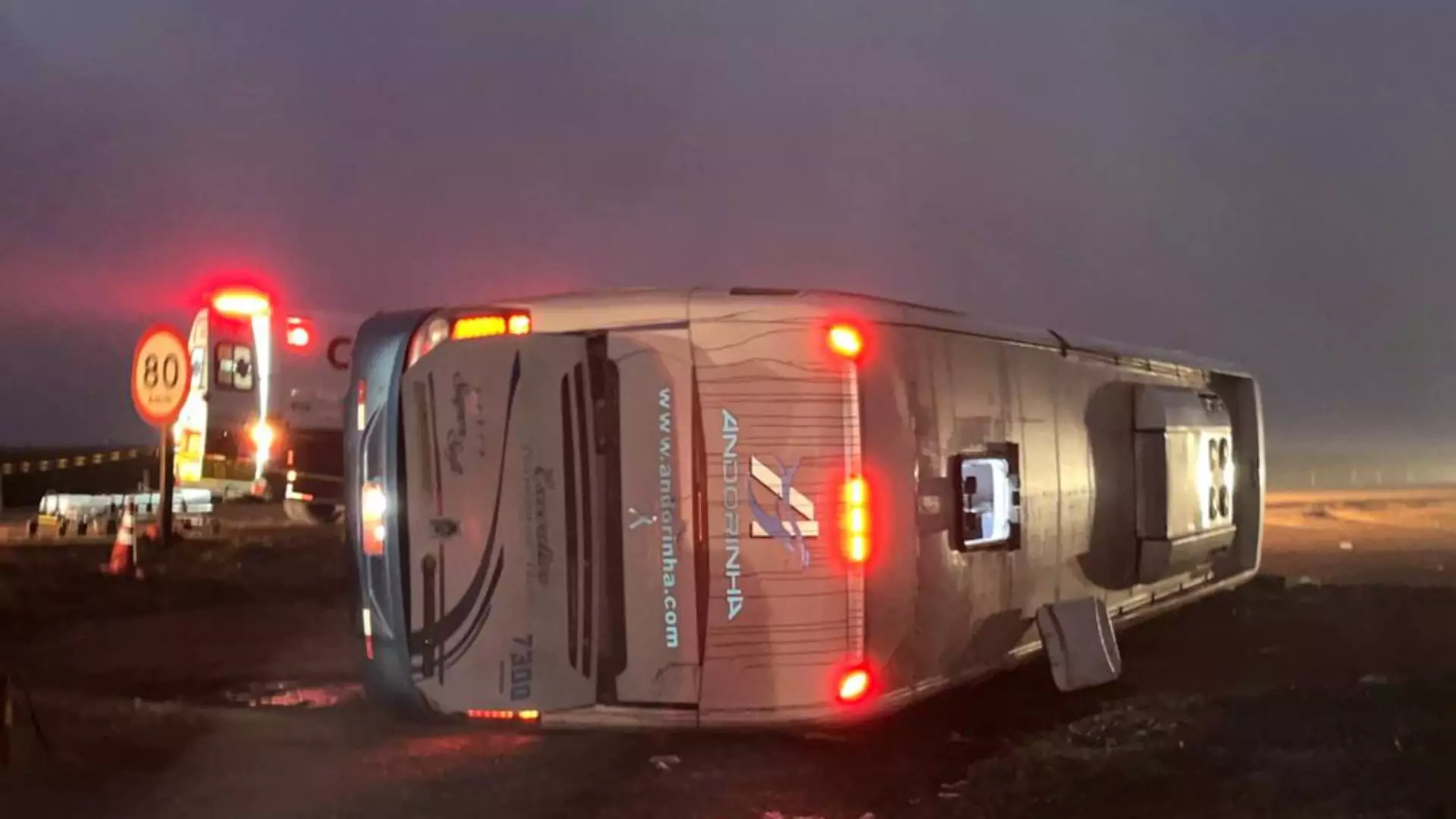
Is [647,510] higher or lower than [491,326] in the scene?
lower

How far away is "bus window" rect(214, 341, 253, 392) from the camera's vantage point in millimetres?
17000

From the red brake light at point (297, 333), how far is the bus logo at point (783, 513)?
44.6ft

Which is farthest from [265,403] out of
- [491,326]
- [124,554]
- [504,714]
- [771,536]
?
[771,536]

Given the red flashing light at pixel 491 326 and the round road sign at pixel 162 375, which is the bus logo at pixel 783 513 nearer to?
the red flashing light at pixel 491 326

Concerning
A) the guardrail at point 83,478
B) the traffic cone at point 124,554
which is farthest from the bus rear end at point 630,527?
the guardrail at point 83,478

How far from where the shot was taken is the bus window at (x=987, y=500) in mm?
6039

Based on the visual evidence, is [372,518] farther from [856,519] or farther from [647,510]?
[856,519]

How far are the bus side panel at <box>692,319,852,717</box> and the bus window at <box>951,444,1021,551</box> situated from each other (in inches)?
36.6

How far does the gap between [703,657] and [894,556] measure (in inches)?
34.4

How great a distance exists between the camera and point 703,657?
17.4ft

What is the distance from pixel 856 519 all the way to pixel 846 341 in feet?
2.33

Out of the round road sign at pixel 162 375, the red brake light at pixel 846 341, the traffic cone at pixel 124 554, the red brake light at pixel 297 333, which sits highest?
the red brake light at pixel 297 333

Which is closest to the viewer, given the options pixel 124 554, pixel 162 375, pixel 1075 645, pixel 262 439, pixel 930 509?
pixel 930 509

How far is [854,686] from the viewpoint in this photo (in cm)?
539
